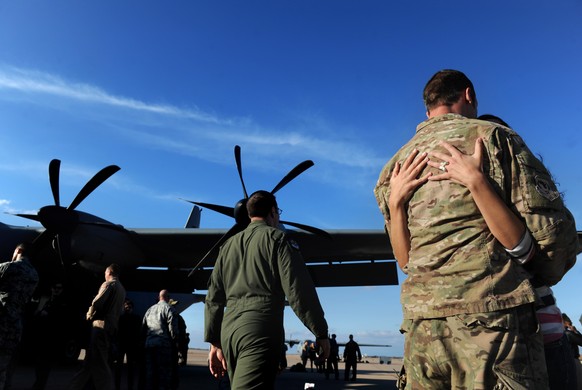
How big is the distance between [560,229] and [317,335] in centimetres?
182

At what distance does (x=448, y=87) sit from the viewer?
2061 mm

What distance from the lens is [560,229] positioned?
64.4 inches

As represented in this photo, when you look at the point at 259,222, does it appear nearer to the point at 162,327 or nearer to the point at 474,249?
the point at 474,249

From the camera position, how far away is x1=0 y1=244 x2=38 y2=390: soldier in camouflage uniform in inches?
210

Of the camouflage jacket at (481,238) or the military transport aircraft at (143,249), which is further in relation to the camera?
the military transport aircraft at (143,249)

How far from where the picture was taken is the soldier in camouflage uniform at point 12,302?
5.33 meters

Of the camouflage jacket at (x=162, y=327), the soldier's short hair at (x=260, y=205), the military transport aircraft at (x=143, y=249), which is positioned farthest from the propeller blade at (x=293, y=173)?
the soldier's short hair at (x=260, y=205)

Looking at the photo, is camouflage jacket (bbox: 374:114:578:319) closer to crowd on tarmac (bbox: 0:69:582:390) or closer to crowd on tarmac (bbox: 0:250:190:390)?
crowd on tarmac (bbox: 0:69:582:390)

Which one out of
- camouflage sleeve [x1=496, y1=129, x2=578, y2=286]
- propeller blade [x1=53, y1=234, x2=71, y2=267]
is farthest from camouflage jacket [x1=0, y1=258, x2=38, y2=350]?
propeller blade [x1=53, y1=234, x2=71, y2=267]

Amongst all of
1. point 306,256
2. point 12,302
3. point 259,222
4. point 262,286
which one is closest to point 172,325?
point 12,302

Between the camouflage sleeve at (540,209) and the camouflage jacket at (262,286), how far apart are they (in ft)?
5.37

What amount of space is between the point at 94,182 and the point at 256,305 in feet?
35.5

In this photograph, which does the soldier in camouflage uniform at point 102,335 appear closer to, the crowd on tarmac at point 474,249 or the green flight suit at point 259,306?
the green flight suit at point 259,306

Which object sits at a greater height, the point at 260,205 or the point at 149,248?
the point at 149,248
